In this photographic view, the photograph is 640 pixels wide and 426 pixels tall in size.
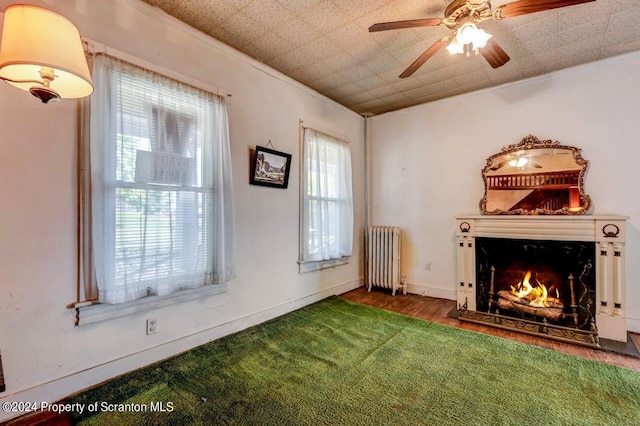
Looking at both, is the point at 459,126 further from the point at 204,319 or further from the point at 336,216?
the point at 204,319

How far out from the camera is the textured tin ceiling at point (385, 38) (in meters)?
2.09

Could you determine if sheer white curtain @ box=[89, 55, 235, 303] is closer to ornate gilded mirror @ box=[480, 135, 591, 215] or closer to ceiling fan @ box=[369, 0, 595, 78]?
ceiling fan @ box=[369, 0, 595, 78]

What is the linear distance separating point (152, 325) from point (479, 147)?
3.91m

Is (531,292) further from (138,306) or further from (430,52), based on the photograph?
(138,306)

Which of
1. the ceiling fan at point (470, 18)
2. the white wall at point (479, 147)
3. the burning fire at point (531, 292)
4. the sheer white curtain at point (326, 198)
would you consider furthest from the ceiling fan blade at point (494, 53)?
the burning fire at point (531, 292)

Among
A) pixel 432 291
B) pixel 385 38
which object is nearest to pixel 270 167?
pixel 385 38

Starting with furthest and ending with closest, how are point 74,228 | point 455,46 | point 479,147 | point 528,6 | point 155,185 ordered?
1. point 479,147
2. point 155,185
3. point 455,46
4. point 74,228
5. point 528,6

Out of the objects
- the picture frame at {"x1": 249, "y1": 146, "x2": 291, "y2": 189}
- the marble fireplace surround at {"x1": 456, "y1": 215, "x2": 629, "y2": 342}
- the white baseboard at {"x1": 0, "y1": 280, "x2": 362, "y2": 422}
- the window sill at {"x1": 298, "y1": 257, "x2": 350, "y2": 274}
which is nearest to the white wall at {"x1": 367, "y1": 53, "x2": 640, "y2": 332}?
the marble fireplace surround at {"x1": 456, "y1": 215, "x2": 629, "y2": 342}

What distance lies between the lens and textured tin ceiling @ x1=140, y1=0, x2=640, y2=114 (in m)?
2.09

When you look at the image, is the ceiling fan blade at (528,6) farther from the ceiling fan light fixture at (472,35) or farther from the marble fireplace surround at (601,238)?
the marble fireplace surround at (601,238)

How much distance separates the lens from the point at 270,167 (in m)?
2.87

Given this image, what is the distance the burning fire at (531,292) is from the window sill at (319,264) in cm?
202

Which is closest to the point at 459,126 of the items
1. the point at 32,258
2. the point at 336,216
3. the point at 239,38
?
the point at 336,216

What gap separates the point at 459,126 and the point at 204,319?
12.1ft
